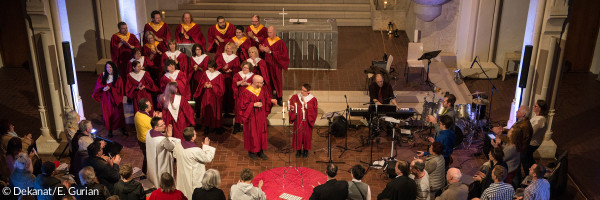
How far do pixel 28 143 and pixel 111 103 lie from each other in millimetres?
2276

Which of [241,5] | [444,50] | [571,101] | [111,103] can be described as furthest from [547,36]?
[241,5]

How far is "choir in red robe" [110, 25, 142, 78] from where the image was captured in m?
12.1

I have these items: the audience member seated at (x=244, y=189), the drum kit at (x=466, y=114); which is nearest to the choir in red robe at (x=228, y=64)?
the drum kit at (x=466, y=114)

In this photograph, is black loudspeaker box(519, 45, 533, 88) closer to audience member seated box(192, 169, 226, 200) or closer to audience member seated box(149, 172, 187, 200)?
audience member seated box(192, 169, 226, 200)

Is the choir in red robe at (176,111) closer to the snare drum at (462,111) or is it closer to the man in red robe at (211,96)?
the man in red robe at (211,96)

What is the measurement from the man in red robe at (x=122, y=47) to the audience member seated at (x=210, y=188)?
6163 millimetres

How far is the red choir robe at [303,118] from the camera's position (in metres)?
9.65

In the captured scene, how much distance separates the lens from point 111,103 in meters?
10.9

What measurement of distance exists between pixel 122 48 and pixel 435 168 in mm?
7505

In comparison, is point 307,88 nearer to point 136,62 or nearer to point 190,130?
point 190,130

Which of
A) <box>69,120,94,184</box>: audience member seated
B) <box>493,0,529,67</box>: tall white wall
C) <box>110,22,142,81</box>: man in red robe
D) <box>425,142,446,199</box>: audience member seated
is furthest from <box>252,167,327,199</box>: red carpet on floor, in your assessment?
<box>493,0,529,67</box>: tall white wall

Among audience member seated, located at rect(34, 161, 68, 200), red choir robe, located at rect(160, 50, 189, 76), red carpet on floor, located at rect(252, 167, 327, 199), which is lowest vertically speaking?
red carpet on floor, located at rect(252, 167, 327, 199)

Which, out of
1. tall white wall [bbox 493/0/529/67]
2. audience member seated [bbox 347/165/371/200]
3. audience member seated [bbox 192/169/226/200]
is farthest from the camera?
tall white wall [bbox 493/0/529/67]

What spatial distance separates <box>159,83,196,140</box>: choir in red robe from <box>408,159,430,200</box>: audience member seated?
14.0ft
